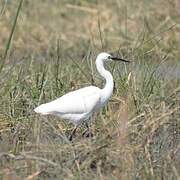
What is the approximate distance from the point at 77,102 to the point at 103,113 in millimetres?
383

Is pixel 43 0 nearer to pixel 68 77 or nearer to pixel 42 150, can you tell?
pixel 68 77

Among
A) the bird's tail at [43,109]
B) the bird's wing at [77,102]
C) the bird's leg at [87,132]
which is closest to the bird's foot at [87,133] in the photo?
the bird's leg at [87,132]

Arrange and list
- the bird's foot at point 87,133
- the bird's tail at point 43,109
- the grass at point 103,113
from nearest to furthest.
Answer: the grass at point 103,113
the bird's foot at point 87,133
the bird's tail at point 43,109

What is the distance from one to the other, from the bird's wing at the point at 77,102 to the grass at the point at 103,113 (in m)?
0.13

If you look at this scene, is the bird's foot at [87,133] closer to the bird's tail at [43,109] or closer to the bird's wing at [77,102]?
the bird's wing at [77,102]

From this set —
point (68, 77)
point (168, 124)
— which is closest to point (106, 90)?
point (168, 124)

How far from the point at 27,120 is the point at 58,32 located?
5704 mm

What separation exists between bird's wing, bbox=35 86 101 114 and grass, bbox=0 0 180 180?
0.13 meters

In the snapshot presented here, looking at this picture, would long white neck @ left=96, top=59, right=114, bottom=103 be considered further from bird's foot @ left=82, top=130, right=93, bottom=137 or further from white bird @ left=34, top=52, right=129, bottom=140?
bird's foot @ left=82, top=130, right=93, bottom=137

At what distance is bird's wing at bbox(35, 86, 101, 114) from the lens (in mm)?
6664

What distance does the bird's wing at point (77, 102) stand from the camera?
21.9 ft

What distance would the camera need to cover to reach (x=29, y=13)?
42.7 feet

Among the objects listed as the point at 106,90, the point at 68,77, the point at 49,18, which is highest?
the point at 106,90

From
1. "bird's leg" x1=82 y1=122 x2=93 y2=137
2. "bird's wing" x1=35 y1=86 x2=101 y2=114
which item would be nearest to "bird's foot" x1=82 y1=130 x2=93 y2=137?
"bird's leg" x1=82 y1=122 x2=93 y2=137
